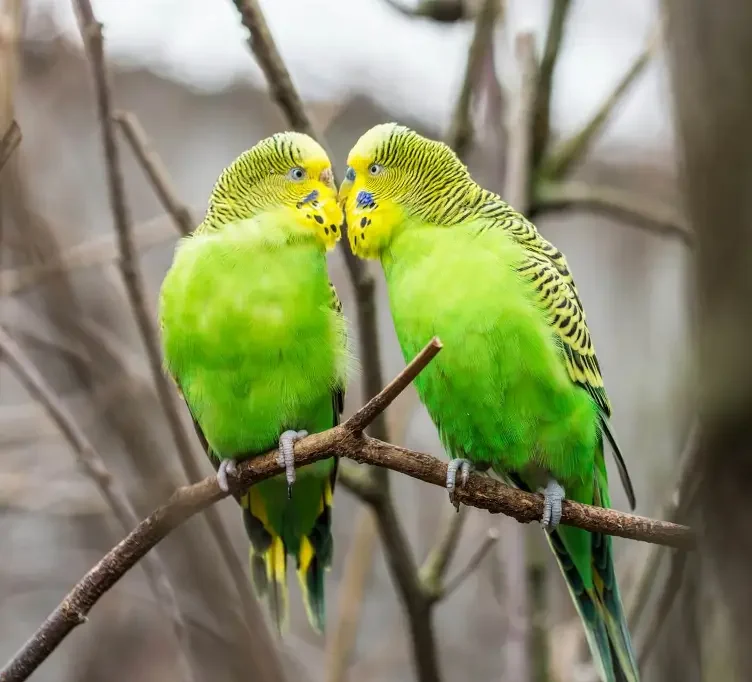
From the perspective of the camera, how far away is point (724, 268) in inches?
31.6

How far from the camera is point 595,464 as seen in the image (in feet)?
8.71

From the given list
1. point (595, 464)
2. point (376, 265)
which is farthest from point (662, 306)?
point (595, 464)

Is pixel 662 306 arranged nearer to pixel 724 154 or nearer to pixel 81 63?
pixel 81 63

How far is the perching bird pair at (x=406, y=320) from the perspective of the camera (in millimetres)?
2393

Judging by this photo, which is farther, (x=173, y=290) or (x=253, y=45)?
(x=173, y=290)

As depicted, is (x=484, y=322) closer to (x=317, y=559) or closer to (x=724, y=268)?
(x=317, y=559)

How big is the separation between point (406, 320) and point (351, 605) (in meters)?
1.62

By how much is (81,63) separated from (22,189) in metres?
2.54

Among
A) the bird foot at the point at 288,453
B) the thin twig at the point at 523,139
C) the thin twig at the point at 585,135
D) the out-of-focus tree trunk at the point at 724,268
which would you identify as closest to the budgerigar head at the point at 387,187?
the bird foot at the point at 288,453

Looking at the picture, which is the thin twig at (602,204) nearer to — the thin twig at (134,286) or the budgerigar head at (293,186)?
the budgerigar head at (293,186)

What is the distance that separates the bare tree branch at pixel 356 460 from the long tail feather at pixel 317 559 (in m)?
0.53

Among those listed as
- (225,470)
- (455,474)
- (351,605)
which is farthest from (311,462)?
(351,605)

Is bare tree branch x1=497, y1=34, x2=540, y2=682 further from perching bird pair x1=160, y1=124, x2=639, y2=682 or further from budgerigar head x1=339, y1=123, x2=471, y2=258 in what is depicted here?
budgerigar head x1=339, y1=123, x2=471, y2=258

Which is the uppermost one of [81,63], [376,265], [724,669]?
[81,63]
